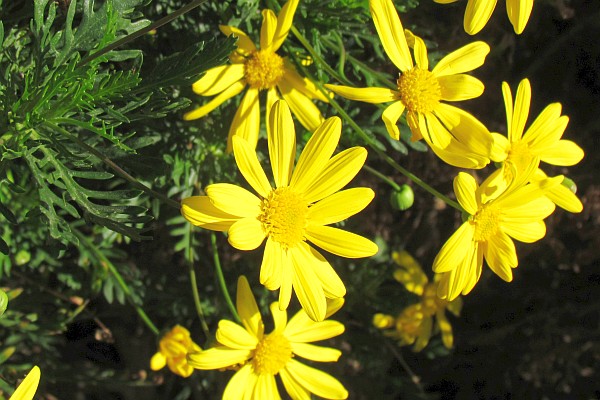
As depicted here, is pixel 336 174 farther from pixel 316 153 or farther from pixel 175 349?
pixel 175 349

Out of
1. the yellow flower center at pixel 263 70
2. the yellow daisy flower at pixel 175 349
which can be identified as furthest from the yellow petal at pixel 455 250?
the yellow daisy flower at pixel 175 349

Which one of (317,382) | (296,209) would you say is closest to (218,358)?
(317,382)

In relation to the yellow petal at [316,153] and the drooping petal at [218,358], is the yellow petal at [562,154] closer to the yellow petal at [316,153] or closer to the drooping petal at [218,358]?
the yellow petal at [316,153]

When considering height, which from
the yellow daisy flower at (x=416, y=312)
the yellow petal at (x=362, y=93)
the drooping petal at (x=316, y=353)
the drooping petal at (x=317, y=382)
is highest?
the yellow petal at (x=362, y=93)

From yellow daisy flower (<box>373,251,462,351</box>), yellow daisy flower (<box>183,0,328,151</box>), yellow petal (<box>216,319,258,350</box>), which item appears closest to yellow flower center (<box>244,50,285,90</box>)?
yellow daisy flower (<box>183,0,328,151</box>)

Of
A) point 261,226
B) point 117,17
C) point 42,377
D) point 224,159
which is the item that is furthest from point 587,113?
point 42,377

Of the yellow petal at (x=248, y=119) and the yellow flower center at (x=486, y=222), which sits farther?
the yellow petal at (x=248, y=119)

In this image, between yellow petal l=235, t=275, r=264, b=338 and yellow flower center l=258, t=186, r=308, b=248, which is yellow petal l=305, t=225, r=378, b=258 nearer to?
yellow flower center l=258, t=186, r=308, b=248

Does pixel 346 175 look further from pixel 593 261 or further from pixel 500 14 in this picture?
pixel 593 261
